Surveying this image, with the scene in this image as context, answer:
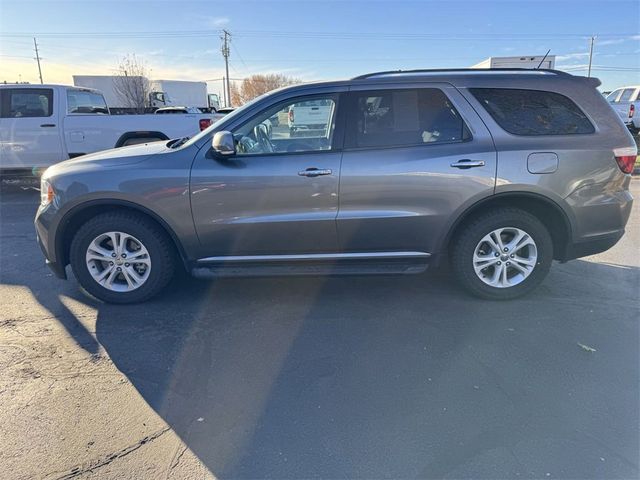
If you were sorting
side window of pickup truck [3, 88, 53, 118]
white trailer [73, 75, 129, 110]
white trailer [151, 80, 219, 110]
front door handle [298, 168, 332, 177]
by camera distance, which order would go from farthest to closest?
white trailer [151, 80, 219, 110]
white trailer [73, 75, 129, 110]
side window of pickup truck [3, 88, 53, 118]
front door handle [298, 168, 332, 177]

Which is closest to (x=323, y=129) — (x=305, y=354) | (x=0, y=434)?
(x=305, y=354)

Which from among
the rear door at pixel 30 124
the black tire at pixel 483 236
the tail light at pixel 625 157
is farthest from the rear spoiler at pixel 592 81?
the rear door at pixel 30 124

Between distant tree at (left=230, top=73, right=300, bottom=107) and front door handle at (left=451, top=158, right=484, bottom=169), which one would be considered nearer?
front door handle at (left=451, top=158, right=484, bottom=169)

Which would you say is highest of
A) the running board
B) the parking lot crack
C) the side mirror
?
the side mirror

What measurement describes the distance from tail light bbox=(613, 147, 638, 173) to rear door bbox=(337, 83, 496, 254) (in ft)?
3.37

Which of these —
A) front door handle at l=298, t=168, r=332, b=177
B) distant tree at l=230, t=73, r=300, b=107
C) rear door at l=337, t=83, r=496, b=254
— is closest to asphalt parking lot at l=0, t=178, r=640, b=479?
rear door at l=337, t=83, r=496, b=254

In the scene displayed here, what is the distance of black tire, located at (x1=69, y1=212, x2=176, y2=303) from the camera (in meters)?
3.79

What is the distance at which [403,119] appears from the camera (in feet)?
12.3

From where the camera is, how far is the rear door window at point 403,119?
12.2ft

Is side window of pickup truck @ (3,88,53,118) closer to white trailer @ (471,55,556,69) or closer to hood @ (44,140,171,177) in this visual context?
hood @ (44,140,171,177)

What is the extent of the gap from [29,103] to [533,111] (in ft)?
28.9

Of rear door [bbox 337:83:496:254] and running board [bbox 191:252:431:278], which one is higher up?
rear door [bbox 337:83:496:254]

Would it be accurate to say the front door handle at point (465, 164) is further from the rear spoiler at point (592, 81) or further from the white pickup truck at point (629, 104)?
the white pickup truck at point (629, 104)

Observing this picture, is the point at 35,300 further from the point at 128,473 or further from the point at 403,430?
the point at 403,430
